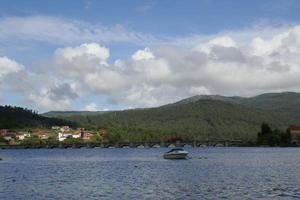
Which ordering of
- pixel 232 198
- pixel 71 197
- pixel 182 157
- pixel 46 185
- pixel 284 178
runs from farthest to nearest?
pixel 182 157 → pixel 284 178 → pixel 46 185 → pixel 71 197 → pixel 232 198

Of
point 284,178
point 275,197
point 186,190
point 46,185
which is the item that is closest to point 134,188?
point 186,190

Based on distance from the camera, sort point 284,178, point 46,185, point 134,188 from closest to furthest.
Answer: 1. point 134,188
2. point 46,185
3. point 284,178

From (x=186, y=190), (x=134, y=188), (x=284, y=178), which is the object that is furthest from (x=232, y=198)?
(x=284, y=178)

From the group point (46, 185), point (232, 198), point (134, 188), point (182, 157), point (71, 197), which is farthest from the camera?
point (182, 157)

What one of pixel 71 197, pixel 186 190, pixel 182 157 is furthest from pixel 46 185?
pixel 182 157

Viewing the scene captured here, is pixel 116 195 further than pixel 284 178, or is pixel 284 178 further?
pixel 284 178

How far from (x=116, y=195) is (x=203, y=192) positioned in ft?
31.7

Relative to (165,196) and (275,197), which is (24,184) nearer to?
(165,196)

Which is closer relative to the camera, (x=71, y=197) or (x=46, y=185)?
(x=71, y=197)

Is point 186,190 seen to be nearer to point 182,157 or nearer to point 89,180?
point 89,180

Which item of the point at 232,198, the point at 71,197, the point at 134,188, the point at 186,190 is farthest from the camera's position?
the point at 134,188

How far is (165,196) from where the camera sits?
56.2 meters

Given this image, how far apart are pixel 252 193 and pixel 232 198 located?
16.5 feet

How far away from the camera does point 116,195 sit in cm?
5847
